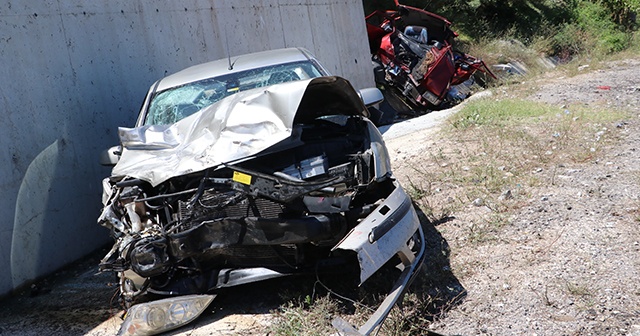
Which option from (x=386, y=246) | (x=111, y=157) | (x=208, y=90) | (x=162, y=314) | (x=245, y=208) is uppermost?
(x=208, y=90)

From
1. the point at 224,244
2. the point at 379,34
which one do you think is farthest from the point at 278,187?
the point at 379,34

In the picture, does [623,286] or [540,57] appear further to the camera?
[540,57]

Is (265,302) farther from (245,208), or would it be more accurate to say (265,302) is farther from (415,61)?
(415,61)

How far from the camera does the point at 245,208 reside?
14.8ft

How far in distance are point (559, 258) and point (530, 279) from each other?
38 cm

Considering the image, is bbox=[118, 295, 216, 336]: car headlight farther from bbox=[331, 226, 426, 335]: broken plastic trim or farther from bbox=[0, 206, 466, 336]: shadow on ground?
bbox=[331, 226, 426, 335]: broken plastic trim

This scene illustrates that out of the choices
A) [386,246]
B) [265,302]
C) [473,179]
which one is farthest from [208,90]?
[473,179]

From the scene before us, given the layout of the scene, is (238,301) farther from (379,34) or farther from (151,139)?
(379,34)

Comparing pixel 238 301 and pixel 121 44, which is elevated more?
pixel 121 44

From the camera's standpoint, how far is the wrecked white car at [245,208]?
4391mm

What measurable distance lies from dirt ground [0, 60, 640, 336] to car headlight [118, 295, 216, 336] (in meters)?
0.11

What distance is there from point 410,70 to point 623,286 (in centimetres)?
980

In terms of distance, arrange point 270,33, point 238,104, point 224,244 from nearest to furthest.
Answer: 1. point 224,244
2. point 238,104
3. point 270,33

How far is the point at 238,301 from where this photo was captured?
4.96m
